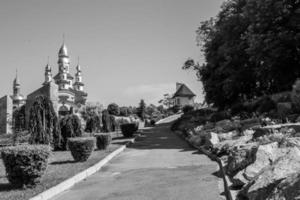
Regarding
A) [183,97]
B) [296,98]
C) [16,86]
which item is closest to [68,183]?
[296,98]

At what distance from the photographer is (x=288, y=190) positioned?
163 inches

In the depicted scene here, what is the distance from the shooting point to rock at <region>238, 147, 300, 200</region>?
16.1ft

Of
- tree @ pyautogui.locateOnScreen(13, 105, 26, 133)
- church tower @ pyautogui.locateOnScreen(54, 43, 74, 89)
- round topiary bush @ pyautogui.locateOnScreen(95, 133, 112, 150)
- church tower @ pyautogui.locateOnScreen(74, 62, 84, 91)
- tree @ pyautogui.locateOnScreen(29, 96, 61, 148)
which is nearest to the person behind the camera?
tree @ pyautogui.locateOnScreen(29, 96, 61, 148)

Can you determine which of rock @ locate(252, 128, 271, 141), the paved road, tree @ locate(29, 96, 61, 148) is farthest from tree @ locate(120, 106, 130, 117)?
the paved road

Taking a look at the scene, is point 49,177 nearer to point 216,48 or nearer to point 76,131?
point 76,131

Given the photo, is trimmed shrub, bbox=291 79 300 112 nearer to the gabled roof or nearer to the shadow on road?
the shadow on road

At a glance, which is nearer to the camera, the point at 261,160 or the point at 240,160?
the point at 261,160

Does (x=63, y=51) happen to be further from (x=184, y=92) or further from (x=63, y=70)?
(x=184, y=92)

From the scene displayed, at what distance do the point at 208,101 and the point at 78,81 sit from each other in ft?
343

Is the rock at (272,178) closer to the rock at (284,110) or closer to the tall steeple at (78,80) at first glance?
the rock at (284,110)

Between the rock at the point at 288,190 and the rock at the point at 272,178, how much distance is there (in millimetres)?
193

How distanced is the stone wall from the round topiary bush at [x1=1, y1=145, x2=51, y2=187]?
19133 millimetres

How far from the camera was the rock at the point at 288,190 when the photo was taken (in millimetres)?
3980

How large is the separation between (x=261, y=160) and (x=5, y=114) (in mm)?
23719
